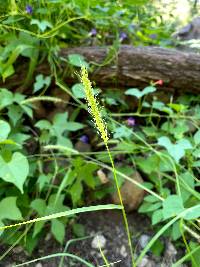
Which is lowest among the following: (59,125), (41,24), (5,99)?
(59,125)

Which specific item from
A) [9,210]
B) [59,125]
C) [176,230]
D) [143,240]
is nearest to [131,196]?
[143,240]

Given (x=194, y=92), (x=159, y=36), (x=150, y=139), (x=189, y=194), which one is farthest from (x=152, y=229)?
(x=159, y=36)

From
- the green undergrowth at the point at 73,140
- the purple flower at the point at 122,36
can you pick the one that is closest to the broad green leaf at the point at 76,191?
the green undergrowth at the point at 73,140

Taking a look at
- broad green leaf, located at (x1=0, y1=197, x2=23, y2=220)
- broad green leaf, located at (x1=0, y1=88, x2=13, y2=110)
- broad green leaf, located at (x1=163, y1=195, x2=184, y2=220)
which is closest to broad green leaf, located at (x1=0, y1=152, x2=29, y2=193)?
broad green leaf, located at (x1=0, y1=197, x2=23, y2=220)

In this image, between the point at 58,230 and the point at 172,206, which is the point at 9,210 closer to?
the point at 58,230

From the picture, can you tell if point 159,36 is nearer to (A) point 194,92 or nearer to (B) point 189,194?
(A) point 194,92
